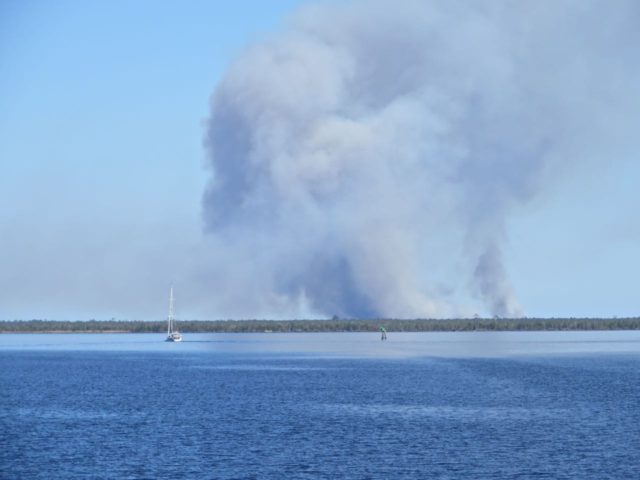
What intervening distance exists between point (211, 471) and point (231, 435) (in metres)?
7.41

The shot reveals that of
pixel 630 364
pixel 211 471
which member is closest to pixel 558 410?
pixel 211 471

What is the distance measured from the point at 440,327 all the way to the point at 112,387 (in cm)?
13288

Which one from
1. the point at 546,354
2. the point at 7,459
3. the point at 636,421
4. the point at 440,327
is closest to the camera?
the point at 7,459

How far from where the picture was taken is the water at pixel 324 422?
31766mm

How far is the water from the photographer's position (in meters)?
31.8

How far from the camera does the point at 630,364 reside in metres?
78.2

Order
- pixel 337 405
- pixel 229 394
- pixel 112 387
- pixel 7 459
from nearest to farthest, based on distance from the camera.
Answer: pixel 7 459 < pixel 337 405 < pixel 229 394 < pixel 112 387

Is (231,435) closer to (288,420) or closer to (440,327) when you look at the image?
(288,420)

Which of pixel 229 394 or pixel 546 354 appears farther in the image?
pixel 546 354

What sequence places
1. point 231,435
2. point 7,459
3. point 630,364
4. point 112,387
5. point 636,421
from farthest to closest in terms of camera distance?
point 630,364 < point 112,387 < point 636,421 < point 231,435 < point 7,459

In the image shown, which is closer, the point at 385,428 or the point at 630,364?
the point at 385,428

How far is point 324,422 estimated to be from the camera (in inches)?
1663

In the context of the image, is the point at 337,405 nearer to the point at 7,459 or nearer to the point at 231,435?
the point at 231,435

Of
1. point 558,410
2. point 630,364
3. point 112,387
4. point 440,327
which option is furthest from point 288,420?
point 440,327
